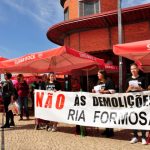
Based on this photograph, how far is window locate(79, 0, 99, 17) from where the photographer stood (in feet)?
84.0

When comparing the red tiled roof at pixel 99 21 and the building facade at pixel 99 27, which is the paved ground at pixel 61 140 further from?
the building facade at pixel 99 27

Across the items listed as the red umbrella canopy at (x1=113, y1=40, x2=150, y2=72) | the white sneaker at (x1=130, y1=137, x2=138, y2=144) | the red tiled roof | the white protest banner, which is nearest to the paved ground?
the white sneaker at (x1=130, y1=137, x2=138, y2=144)

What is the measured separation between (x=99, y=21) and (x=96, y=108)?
1247 cm

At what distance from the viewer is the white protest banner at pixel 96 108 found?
10492mm

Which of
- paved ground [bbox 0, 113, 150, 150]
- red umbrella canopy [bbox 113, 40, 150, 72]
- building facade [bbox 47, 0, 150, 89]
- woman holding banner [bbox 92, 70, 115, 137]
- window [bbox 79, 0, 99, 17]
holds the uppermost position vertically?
window [bbox 79, 0, 99, 17]

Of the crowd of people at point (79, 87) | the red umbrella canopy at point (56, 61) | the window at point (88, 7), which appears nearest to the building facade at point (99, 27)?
the window at point (88, 7)

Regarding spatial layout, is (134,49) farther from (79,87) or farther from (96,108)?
(79,87)

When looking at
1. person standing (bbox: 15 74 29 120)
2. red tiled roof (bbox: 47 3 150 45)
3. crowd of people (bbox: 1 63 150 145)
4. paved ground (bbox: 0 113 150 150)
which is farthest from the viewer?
red tiled roof (bbox: 47 3 150 45)

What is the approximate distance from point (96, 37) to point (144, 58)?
39.0 feet

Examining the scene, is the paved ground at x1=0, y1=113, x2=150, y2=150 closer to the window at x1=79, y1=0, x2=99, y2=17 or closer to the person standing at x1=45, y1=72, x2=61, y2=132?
the person standing at x1=45, y1=72, x2=61, y2=132

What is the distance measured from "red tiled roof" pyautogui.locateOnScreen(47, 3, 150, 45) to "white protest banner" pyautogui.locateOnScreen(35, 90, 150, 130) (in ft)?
33.5

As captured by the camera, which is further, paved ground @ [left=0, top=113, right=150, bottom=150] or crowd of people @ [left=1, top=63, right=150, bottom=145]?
crowd of people @ [left=1, top=63, right=150, bottom=145]

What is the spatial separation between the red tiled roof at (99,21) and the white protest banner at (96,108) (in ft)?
33.5

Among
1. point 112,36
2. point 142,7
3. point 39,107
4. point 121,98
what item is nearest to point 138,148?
point 121,98
